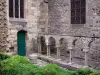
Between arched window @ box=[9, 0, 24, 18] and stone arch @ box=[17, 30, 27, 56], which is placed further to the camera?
stone arch @ box=[17, 30, 27, 56]

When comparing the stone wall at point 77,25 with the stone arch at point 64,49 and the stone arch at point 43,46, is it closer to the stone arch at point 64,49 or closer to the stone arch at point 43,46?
the stone arch at point 64,49

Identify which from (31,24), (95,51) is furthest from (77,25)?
(31,24)

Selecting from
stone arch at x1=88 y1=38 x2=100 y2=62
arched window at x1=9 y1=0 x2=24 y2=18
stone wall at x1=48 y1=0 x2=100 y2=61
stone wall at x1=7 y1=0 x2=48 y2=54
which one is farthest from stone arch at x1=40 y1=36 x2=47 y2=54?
stone arch at x1=88 y1=38 x2=100 y2=62

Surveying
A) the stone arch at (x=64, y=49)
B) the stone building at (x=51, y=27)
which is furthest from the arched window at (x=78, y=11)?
the stone arch at (x=64, y=49)

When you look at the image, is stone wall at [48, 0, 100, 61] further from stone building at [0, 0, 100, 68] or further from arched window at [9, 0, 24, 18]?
arched window at [9, 0, 24, 18]

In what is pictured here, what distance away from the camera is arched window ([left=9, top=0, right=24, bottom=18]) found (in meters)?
13.1

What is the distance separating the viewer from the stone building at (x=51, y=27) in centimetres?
1221

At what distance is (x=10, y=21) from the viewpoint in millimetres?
12844

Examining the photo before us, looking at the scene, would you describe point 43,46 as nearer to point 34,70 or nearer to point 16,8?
point 16,8

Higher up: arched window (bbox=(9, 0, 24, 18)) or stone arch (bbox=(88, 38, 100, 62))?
arched window (bbox=(9, 0, 24, 18))

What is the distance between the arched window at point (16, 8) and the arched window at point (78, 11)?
319 cm

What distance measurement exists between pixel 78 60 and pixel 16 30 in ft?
13.5

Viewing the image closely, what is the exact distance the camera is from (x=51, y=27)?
14.5 meters

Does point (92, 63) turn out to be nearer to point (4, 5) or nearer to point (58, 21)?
point (58, 21)
